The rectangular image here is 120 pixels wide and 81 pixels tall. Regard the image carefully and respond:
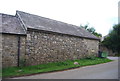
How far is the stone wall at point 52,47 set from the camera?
12242 mm

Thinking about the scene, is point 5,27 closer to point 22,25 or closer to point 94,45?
point 22,25

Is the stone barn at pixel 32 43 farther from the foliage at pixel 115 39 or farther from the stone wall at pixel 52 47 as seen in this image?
the foliage at pixel 115 39

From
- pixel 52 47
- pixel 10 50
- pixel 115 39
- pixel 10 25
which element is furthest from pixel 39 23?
pixel 115 39

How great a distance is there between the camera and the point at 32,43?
12.3 metres

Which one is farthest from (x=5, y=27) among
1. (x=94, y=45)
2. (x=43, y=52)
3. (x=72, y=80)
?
(x=94, y=45)

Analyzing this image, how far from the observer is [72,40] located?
1638 cm

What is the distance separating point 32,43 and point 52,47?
2507mm

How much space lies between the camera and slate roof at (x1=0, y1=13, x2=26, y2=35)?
1125cm

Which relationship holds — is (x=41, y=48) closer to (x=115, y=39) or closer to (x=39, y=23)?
(x=39, y=23)

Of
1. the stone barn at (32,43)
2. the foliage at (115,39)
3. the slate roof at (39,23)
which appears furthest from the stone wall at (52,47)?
the foliage at (115,39)

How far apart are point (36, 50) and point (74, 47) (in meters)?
5.83

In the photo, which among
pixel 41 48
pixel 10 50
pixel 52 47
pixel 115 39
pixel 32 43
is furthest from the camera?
pixel 52 47

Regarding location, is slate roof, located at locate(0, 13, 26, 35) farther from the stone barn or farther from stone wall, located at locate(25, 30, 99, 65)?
stone wall, located at locate(25, 30, 99, 65)

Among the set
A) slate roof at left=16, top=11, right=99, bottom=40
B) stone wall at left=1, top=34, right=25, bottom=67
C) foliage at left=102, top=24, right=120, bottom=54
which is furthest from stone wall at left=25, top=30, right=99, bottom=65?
foliage at left=102, top=24, right=120, bottom=54
